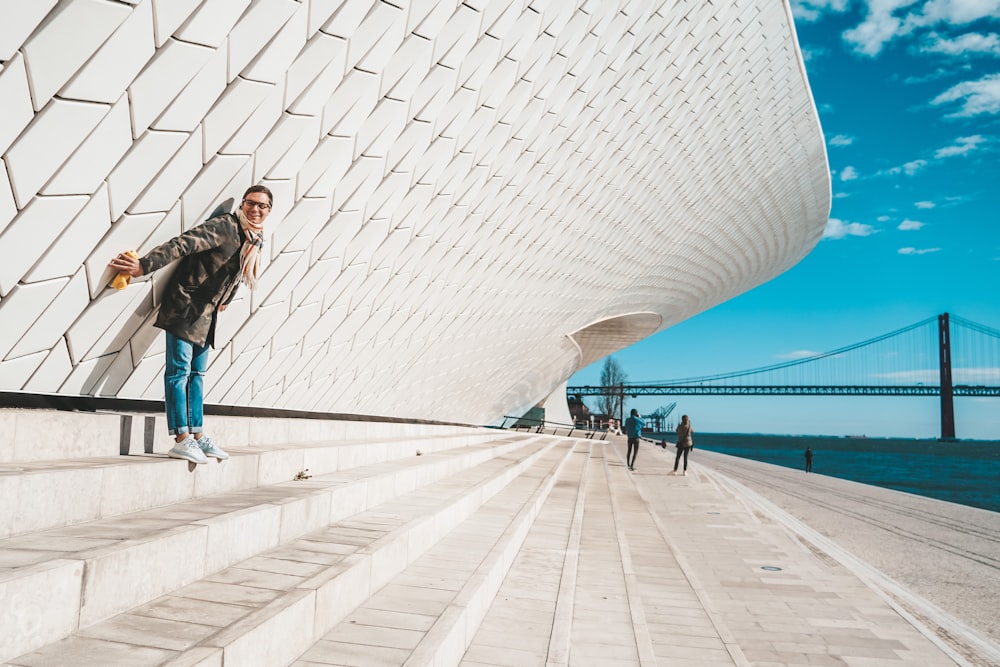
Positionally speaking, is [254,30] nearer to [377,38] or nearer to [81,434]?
[377,38]

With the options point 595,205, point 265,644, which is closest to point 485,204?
point 595,205

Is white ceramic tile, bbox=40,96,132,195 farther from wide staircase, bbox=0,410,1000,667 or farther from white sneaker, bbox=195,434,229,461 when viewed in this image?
white sneaker, bbox=195,434,229,461

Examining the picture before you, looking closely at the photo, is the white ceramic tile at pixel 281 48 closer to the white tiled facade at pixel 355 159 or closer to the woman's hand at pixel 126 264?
the white tiled facade at pixel 355 159

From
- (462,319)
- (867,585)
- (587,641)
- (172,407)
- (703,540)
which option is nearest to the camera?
(172,407)

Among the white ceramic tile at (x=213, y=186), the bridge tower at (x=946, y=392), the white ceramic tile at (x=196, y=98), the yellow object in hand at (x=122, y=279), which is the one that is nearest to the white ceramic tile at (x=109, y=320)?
the yellow object in hand at (x=122, y=279)

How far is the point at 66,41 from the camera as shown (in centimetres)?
235

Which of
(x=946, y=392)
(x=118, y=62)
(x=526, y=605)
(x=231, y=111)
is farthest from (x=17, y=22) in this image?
(x=946, y=392)

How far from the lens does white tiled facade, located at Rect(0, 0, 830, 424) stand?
8.79 ft

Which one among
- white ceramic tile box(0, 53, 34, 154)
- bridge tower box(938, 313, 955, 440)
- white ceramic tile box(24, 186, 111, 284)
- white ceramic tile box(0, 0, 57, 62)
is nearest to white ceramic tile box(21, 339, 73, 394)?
white ceramic tile box(24, 186, 111, 284)

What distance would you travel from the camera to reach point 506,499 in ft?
19.9

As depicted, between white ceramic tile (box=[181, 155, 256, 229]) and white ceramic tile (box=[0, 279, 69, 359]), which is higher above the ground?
white ceramic tile (box=[181, 155, 256, 229])

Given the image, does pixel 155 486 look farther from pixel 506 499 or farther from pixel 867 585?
pixel 867 585

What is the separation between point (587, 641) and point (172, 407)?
2.11 metres

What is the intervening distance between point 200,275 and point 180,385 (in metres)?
0.49
